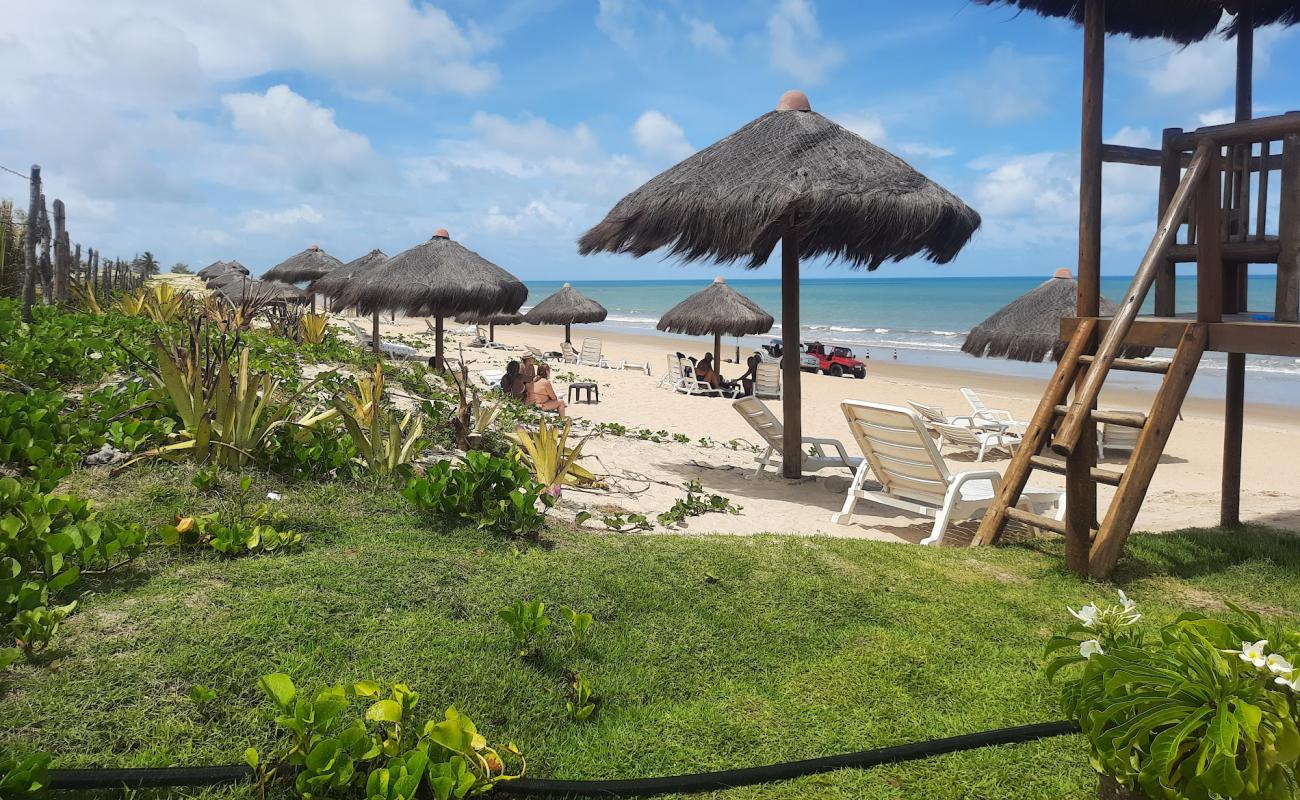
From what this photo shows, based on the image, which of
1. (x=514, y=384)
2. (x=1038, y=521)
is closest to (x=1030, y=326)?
(x=514, y=384)

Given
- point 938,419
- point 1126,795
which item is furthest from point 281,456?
point 938,419

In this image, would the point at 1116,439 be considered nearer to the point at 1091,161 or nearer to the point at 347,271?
the point at 1091,161

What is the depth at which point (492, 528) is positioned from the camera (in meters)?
3.87

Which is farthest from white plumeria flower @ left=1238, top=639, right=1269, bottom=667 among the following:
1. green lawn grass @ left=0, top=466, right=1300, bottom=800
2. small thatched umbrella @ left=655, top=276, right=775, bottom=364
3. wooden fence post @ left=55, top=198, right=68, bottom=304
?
small thatched umbrella @ left=655, top=276, right=775, bottom=364

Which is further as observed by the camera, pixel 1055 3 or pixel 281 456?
pixel 1055 3

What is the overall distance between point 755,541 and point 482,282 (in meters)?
8.74

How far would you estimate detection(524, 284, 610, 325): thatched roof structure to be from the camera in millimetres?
22703

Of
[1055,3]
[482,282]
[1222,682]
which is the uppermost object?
[1055,3]

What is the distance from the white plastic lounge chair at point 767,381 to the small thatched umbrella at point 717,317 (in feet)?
5.12

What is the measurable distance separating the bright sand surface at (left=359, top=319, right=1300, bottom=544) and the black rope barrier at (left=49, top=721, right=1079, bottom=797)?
108 inches

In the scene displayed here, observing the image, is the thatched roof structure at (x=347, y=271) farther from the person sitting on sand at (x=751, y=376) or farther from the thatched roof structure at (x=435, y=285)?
the person sitting on sand at (x=751, y=376)

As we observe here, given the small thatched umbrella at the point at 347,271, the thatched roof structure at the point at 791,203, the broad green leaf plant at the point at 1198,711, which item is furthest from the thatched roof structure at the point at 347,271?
the broad green leaf plant at the point at 1198,711

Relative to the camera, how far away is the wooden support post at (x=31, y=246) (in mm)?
8031

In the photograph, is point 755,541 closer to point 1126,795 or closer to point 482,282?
point 1126,795
